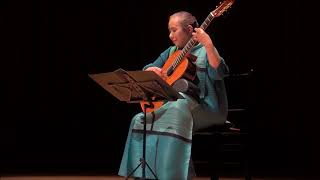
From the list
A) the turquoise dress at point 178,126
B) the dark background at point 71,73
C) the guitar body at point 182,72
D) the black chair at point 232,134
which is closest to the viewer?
the turquoise dress at point 178,126

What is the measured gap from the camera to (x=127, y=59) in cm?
574

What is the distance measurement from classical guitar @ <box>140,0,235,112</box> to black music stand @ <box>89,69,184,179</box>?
0.17 m

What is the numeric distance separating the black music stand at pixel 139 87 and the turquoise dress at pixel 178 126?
0.11 meters

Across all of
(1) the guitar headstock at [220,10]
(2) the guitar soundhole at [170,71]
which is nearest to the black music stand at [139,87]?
(2) the guitar soundhole at [170,71]

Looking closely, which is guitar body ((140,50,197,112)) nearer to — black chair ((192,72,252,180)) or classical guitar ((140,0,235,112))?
classical guitar ((140,0,235,112))

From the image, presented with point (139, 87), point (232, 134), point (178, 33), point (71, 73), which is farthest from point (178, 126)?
point (71, 73)

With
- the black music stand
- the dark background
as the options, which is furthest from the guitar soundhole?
the dark background

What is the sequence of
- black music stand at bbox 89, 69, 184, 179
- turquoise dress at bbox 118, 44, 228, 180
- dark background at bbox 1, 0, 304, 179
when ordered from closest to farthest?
black music stand at bbox 89, 69, 184, 179 < turquoise dress at bbox 118, 44, 228, 180 < dark background at bbox 1, 0, 304, 179

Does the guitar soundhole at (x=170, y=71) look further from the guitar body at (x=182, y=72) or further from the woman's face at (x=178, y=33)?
the woman's face at (x=178, y=33)

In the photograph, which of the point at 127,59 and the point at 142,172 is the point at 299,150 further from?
the point at 142,172

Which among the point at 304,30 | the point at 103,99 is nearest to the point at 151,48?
the point at 103,99

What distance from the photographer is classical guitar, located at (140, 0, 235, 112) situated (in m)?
3.22

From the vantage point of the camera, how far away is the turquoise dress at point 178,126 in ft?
10.1

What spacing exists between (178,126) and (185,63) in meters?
0.38
